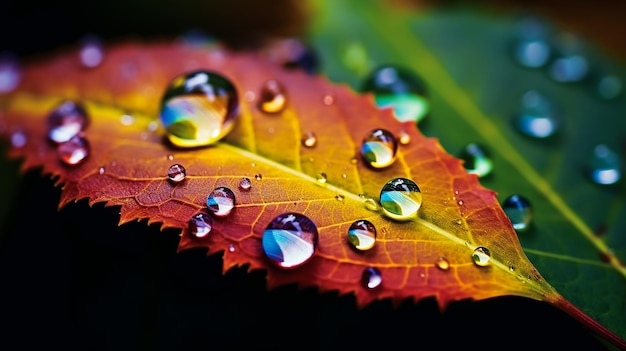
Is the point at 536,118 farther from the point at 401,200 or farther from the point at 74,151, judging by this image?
the point at 74,151

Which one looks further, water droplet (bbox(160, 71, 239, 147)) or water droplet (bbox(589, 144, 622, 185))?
water droplet (bbox(589, 144, 622, 185))

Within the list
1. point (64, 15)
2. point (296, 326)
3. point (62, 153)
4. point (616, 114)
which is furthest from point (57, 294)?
point (616, 114)

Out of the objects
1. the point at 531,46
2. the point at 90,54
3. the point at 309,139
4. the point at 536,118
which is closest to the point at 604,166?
the point at 536,118

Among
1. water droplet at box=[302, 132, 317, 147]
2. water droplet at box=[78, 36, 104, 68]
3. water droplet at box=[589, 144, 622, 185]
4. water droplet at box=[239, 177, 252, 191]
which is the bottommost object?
water droplet at box=[78, 36, 104, 68]

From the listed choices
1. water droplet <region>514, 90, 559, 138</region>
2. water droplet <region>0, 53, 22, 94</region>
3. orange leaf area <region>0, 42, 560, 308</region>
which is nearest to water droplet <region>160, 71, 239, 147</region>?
orange leaf area <region>0, 42, 560, 308</region>

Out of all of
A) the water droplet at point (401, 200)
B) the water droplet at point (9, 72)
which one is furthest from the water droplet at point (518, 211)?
the water droplet at point (9, 72)

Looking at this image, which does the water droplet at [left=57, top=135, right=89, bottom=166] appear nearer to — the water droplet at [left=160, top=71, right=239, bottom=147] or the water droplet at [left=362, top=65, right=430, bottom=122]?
the water droplet at [left=160, top=71, right=239, bottom=147]

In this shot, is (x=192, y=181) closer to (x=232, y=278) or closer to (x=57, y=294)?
(x=232, y=278)

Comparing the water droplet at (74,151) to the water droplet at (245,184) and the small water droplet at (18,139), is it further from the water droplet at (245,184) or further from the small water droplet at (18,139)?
the water droplet at (245,184)
